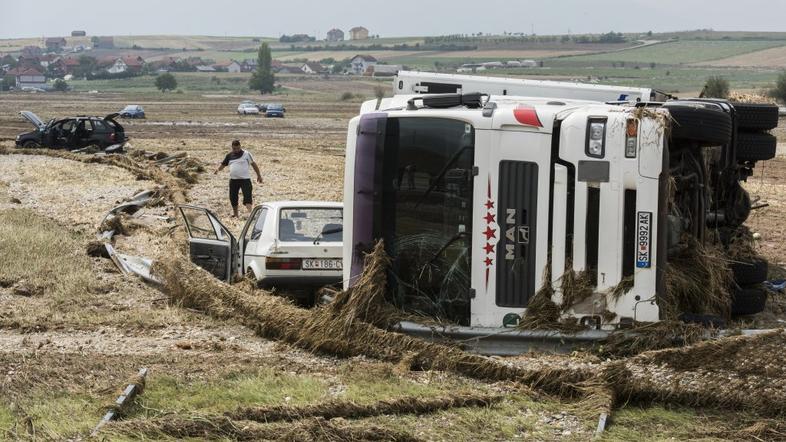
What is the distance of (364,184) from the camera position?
34.6ft

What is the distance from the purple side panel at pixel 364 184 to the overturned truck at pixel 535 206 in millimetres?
12

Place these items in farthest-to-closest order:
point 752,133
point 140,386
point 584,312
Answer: point 752,133, point 584,312, point 140,386

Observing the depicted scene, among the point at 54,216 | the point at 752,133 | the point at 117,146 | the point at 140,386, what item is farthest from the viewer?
the point at 117,146

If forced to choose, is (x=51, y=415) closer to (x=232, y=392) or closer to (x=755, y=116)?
(x=232, y=392)

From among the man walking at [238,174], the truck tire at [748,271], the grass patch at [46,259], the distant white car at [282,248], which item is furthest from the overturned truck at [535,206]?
the man walking at [238,174]

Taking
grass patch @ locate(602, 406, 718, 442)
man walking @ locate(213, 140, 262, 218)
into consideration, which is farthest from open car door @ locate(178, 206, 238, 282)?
man walking @ locate(213, 140, 262, 218)

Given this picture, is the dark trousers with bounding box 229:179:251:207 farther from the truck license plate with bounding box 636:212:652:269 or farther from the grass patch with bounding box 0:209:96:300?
the truck license plate with bounding box 636:212:652:269

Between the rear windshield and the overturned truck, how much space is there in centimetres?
283

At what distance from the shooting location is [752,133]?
12586 mm

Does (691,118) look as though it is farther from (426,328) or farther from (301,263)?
(301,263)

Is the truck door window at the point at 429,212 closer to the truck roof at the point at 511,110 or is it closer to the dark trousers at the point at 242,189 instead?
the truck roof at the point at 511,110

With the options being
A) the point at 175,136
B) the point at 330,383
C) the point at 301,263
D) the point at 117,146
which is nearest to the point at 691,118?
the point at 330,383

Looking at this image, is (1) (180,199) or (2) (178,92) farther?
(2) (178,92)

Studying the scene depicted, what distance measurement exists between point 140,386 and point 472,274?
2.92 meters
